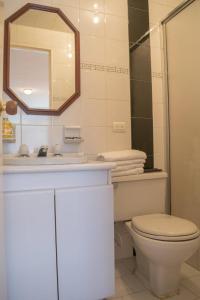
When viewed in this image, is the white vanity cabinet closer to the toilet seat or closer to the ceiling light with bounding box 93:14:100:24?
the toilet seat

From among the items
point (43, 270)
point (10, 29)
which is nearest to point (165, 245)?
point (43, 270)

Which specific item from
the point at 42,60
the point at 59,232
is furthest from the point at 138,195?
the point at 42,60

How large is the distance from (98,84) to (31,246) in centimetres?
120

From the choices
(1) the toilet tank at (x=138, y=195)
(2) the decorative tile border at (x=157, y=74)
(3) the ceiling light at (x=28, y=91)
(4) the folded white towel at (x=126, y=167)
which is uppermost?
(2) the decorative tile border at (x=157, y=74)

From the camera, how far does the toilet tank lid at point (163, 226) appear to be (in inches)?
45.7

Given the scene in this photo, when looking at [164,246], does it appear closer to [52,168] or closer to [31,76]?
[52,168]

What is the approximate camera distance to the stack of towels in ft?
4.89

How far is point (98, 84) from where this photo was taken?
170cm

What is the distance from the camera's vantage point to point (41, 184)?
1.05m

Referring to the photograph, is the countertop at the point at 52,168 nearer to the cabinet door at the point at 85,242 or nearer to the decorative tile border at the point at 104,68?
the cabinet door at the point at 85,242

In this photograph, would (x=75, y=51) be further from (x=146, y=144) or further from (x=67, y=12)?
(x=146, y=144)

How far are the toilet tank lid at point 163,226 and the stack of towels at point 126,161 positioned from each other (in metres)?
0.31

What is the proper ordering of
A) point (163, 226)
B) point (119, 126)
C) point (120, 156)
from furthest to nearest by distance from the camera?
point (119, 126), point (120, 156), point (163, 226)

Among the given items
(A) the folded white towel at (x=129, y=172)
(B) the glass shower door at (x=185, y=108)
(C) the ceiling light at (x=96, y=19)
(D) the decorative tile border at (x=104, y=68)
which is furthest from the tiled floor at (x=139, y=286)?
(C) the ceiling light at (x=96, y=19)
